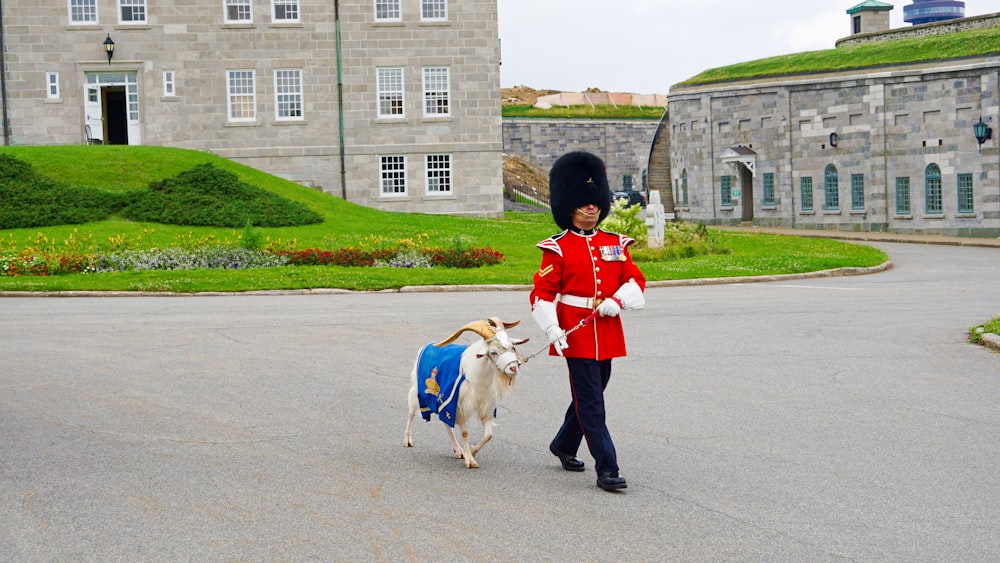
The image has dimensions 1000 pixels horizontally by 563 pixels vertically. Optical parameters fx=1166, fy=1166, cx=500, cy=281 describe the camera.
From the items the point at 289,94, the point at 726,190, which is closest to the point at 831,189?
the point at 726,190

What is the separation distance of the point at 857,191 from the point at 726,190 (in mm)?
8589

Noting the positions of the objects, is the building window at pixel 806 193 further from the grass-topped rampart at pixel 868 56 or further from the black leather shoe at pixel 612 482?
the black leather shoe at pixel 612 482

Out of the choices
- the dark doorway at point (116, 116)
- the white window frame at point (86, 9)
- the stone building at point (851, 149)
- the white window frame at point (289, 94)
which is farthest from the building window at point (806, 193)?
the white window frame at point (86, 9)

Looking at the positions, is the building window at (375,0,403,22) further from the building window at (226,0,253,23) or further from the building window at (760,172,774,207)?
the building window at (760,172,774,207)

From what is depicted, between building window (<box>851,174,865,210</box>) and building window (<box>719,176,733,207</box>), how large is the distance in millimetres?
7948

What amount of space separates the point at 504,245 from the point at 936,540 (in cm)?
2712

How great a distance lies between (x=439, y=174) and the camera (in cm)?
4762

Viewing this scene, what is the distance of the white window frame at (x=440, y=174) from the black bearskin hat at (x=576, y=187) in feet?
130

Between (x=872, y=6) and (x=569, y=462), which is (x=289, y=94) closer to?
(x=872, y=6)

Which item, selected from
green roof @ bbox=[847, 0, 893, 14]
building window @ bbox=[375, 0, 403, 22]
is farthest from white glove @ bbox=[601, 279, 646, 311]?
green roof @ bbox=[847, 0, 893, 14]

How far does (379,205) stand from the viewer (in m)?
47.2

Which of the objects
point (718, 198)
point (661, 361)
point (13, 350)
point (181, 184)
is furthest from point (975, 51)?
point (13, 350)

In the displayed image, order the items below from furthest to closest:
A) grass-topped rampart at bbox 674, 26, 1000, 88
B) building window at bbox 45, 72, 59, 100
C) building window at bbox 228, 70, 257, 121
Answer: building window at bbox 228, 70, 257, 121, building window at bbox 45, 72, 59, 100, grass-topped rampart at bbox 674, 26, 1000, 88

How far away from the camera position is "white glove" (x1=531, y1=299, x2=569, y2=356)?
7.53 m
